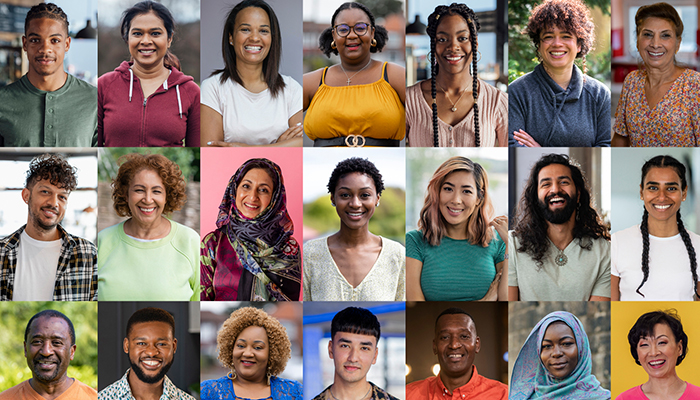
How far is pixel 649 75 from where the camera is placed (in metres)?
4.21

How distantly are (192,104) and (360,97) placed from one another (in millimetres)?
1109

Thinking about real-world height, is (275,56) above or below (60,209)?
above

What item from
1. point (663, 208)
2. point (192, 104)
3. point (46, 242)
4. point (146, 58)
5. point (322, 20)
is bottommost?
point (46, 242)

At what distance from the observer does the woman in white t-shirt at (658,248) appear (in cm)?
419

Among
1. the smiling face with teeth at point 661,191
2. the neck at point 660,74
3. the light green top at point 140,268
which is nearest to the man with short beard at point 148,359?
the light green top at point 140,268

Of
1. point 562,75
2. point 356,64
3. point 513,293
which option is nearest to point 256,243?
point 356,64

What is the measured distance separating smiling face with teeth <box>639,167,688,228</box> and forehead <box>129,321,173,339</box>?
3.30 m

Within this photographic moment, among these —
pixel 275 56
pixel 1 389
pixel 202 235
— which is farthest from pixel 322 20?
pixel 1 389

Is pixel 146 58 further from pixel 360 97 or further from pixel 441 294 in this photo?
pixel 441 294

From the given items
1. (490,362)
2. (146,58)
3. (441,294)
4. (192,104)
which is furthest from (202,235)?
(490,362)

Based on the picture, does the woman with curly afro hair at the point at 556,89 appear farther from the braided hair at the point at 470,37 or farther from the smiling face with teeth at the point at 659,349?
the smiling face with teeth at the point at 659,349

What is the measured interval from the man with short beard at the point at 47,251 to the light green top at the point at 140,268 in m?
0.09

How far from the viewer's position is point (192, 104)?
4.15m

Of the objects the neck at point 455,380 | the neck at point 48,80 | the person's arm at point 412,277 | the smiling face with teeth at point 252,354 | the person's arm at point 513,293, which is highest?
the neck at point 48,80
